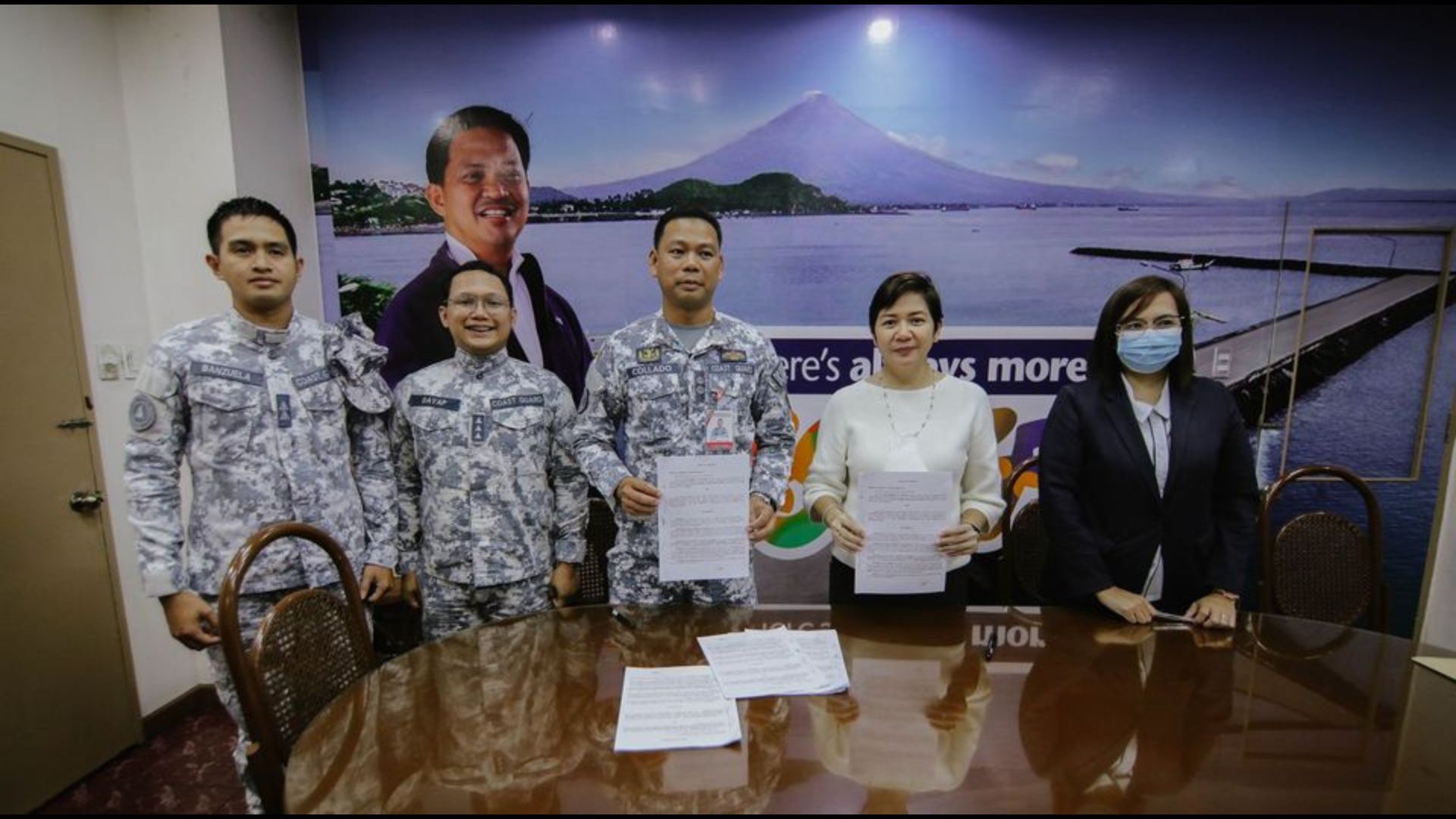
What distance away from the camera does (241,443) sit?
163 centimetres

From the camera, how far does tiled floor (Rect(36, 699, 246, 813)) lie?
206 centimetres

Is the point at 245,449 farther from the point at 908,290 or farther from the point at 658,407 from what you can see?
the point at 908,290

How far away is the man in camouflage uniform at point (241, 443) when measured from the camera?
1.57 meters

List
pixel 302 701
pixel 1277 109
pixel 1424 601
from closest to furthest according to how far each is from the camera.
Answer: pixel 302 701, pixel 1277 109, pixel 1424 601

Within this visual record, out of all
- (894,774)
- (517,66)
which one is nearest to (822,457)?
(894,774)

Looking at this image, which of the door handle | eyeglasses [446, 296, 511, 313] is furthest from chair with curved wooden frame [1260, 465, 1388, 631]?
the door handle

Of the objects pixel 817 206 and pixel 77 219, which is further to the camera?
pixel 817 206

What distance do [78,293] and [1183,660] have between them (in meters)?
3.45

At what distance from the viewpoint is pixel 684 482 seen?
151 cm

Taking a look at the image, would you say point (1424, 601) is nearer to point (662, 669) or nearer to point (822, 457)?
point (822, 457)

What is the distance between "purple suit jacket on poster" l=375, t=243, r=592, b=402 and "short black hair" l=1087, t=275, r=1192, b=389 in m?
1.96

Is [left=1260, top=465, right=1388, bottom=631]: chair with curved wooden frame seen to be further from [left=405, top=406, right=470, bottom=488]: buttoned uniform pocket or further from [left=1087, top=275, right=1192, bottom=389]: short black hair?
[left=405, top=406, right=470, bottom=488]: buttoned uniform pocket

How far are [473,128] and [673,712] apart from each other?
2542 millimetres

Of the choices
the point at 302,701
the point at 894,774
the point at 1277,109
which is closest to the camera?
the point at 894,774
